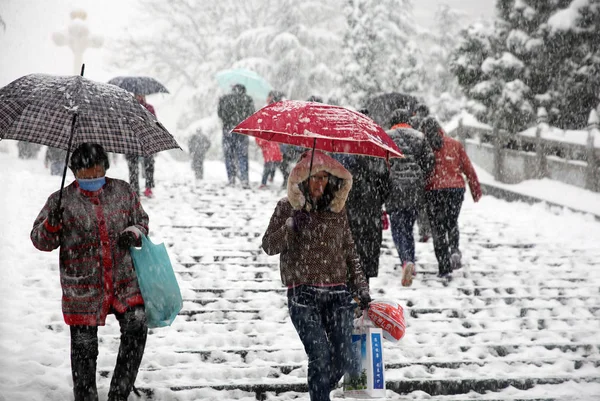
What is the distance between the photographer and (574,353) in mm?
6000

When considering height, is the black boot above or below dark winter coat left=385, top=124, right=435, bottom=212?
below

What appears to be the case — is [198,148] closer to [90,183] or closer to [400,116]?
[400,116]

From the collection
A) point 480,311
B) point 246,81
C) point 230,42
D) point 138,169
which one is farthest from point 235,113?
point 230,42

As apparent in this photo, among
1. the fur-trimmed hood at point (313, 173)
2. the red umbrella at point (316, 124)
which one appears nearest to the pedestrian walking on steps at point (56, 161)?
the red umbrella at point (316, 124)

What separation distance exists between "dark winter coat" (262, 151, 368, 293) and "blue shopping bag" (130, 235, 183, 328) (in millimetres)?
599

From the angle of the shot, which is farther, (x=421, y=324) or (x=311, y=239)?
(x=421, y=324)

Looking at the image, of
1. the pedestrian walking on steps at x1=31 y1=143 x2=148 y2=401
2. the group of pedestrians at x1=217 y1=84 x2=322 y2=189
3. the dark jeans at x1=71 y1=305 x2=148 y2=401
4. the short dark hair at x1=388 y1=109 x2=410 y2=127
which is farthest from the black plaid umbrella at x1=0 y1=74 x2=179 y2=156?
the group of pedestrians at x1=217 y1=84 x2=322 y2=189

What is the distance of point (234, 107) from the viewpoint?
12.8 metres

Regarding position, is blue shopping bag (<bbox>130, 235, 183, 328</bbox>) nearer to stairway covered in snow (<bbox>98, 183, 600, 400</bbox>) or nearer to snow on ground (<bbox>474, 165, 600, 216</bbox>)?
stairway covered in snow (<bbox>98, 183, 600, 400</bbox>)

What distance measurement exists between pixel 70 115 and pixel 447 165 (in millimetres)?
4664

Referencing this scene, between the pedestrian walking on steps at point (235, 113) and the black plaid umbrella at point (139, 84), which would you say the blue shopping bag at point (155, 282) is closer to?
the black plaid umbrella at point (139, 84)

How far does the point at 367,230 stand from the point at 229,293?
210 centimetres

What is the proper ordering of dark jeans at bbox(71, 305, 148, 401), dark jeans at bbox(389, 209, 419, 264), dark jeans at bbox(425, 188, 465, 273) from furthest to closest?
dark jeans at bbox(425, 188, 465, 273) → dark jeans at bbox(389, 209, 419, 264) → dark jeans at bbox(71, 305, 148, 401)

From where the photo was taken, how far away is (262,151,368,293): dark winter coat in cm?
395
